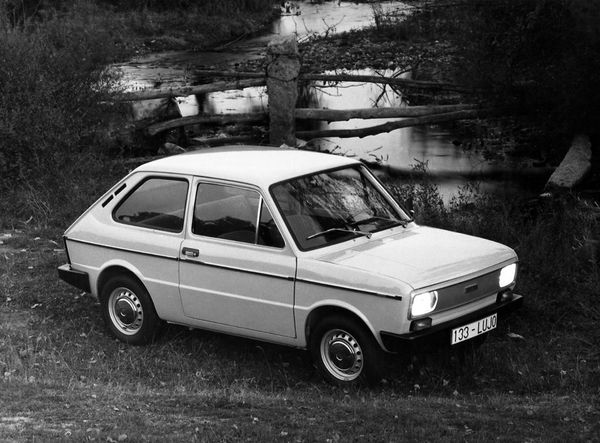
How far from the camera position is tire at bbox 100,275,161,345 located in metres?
7.91

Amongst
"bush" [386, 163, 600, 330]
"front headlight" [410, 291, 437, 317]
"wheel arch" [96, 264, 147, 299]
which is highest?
"front headlight" [410, 291, 437, 317]

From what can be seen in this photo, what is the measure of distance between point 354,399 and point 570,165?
10.7m

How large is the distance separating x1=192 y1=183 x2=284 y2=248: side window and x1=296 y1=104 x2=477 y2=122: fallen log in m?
9.01

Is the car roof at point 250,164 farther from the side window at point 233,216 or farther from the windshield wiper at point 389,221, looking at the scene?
the windshield wiper at point 389,221

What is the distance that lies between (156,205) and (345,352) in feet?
6.75

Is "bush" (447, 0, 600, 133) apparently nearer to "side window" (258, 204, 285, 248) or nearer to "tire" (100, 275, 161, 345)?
"side window" (258, 204, 285, 248)

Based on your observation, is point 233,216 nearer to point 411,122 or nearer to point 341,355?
point 341,355

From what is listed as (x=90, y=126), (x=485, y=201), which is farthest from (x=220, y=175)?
(x=90, y=126)

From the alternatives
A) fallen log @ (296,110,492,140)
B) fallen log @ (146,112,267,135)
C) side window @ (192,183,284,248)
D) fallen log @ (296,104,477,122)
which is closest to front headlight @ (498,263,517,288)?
side window @ (192,183,284,248)

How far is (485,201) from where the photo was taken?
1306 cm

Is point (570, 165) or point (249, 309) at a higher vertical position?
point (249, 309)

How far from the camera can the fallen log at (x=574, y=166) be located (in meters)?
15.7

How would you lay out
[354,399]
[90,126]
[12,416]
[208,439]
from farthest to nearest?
[90,126] → [354,399] → [12,416] → [208,439]

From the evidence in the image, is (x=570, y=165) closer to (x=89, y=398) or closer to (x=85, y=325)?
(x=85, y=325)
